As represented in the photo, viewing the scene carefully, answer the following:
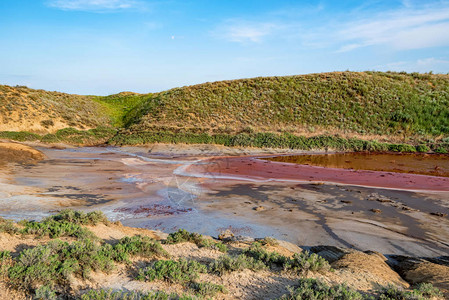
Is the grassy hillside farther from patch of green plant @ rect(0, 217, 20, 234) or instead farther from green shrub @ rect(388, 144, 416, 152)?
patch of green plant @ rect(0, 217, 20, 234)

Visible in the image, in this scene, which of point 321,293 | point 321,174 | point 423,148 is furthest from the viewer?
point 423,148

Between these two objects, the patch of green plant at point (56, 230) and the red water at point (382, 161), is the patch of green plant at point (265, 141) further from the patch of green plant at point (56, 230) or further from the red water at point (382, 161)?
the patch of green plant at point (56, 230)

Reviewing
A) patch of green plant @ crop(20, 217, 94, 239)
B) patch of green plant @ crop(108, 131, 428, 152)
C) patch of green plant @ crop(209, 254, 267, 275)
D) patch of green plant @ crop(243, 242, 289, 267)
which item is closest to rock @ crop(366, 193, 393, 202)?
patch of green plant @ crop(243, 242, 289, 267)

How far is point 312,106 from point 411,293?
38051 millimetres

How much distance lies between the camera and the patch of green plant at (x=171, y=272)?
5.52m

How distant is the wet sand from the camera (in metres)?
9.58

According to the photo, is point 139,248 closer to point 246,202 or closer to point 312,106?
point 246,202

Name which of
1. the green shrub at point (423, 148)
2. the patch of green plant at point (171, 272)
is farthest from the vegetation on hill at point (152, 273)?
the green shrub at point (423, 148)

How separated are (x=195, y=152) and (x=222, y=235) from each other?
771 inches

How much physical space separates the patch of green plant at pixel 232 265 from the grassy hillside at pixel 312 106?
93.9ft

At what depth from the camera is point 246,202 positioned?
42.1 ft

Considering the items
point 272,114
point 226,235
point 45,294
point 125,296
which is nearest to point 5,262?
point 45,294

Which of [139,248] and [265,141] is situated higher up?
[265,141]

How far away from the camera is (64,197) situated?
41.5 ft
